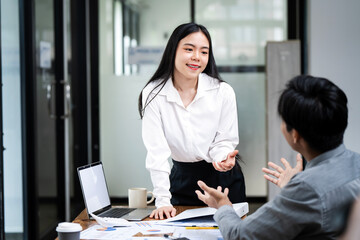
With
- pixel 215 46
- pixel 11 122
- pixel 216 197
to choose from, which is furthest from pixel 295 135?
pixel 215 46

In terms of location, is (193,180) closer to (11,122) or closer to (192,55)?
(192,55)

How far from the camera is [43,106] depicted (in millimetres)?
4246

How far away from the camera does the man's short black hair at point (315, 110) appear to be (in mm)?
1407

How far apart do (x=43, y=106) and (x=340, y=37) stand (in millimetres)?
2706

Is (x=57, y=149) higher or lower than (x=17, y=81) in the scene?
lower

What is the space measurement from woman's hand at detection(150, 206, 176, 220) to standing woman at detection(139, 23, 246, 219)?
23 cm

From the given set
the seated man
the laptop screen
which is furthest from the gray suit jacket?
Answer: the laptop screen

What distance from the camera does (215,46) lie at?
555 centimetres

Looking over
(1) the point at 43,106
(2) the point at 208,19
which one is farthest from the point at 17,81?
(2) the point at 208,19

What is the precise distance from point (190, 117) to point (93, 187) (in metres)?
0.58

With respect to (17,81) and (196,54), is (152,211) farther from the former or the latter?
(17,81)

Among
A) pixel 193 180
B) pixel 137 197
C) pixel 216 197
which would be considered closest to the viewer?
pixel 216 197

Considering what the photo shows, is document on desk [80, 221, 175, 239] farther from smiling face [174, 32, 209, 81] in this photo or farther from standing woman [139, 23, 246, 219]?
smiling face [174, 32, 209, 81]

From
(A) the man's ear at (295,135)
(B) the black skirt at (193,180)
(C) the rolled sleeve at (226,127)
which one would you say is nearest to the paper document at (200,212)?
(B) the black skirt at (193,180)
